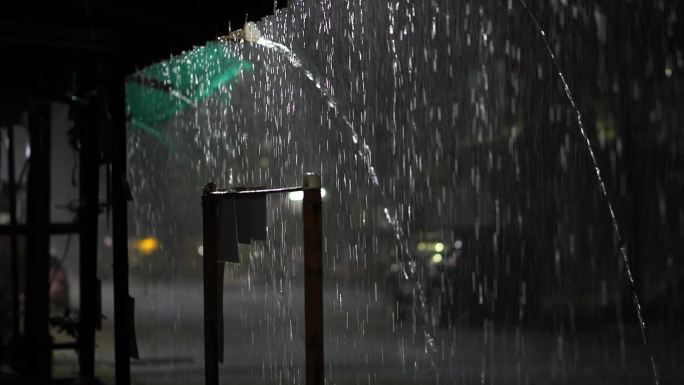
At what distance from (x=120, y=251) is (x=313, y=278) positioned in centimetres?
284

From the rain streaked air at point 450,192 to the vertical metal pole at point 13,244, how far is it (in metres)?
2.14

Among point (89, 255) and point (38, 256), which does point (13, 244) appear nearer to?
point (38, 256)

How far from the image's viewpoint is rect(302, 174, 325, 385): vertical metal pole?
378 centimetres

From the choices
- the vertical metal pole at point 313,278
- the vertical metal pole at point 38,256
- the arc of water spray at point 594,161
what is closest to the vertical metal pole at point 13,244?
the vertical metal pole at point 38,256

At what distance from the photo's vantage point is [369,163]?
91.0 feet

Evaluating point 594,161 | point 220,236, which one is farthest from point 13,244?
point 594,161

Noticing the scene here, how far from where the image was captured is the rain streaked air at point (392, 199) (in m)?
7.52

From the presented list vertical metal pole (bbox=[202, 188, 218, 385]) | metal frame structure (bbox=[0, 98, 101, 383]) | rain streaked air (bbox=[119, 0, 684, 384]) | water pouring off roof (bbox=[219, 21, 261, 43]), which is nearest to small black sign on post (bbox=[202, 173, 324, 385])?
vertical metal pole (bbox=[202, 188, 218, 385])

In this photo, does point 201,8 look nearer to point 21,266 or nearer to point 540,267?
point 21,266

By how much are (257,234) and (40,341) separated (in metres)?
4.45

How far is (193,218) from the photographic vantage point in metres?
36.1

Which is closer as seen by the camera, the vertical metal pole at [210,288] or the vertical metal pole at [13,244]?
the vertical metal pole at [210,288]

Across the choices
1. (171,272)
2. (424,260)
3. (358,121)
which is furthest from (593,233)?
(171,272)

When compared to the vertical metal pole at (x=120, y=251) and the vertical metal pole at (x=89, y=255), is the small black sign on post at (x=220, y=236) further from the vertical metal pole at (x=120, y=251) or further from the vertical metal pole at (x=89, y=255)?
the vertical metal pole at (x=89, y=255)
